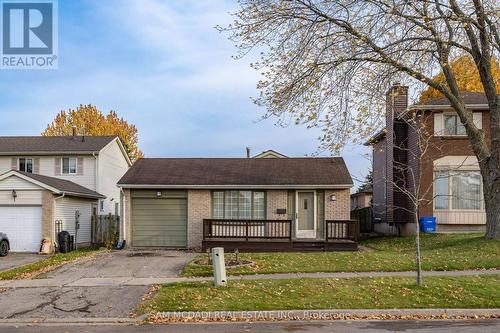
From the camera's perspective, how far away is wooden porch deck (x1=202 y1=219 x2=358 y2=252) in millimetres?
21141

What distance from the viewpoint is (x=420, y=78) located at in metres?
17.4

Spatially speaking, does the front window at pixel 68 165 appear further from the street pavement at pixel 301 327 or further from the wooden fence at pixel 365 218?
the street pavement at pixel 301 327

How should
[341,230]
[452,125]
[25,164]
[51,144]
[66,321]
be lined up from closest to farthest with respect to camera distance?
[66,321], [341,230], [452,125], [25,164], [51,144]

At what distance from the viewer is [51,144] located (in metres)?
33.5

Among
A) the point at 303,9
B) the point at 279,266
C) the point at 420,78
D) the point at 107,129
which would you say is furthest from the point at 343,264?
the point at 107,129

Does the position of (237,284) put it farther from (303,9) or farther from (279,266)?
(303,9)

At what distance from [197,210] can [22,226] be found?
7750 millimetres

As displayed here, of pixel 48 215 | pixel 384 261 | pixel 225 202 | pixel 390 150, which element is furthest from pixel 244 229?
pixel 390 150

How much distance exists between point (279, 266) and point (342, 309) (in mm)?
4990

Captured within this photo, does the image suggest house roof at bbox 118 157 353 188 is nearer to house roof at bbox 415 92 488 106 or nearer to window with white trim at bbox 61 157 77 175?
house roof at bbox 415 92 488 106

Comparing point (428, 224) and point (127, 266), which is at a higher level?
point (428, 224)

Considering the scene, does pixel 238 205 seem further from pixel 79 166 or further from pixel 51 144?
pixel 51 144

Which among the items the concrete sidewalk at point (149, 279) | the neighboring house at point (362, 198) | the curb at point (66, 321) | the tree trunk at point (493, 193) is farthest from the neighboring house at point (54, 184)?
the neighboring house at point (362, 198)

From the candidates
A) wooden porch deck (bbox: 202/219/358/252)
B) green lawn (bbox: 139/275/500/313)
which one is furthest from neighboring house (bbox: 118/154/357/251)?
green lawn (bbox: 139/275/500/313)
